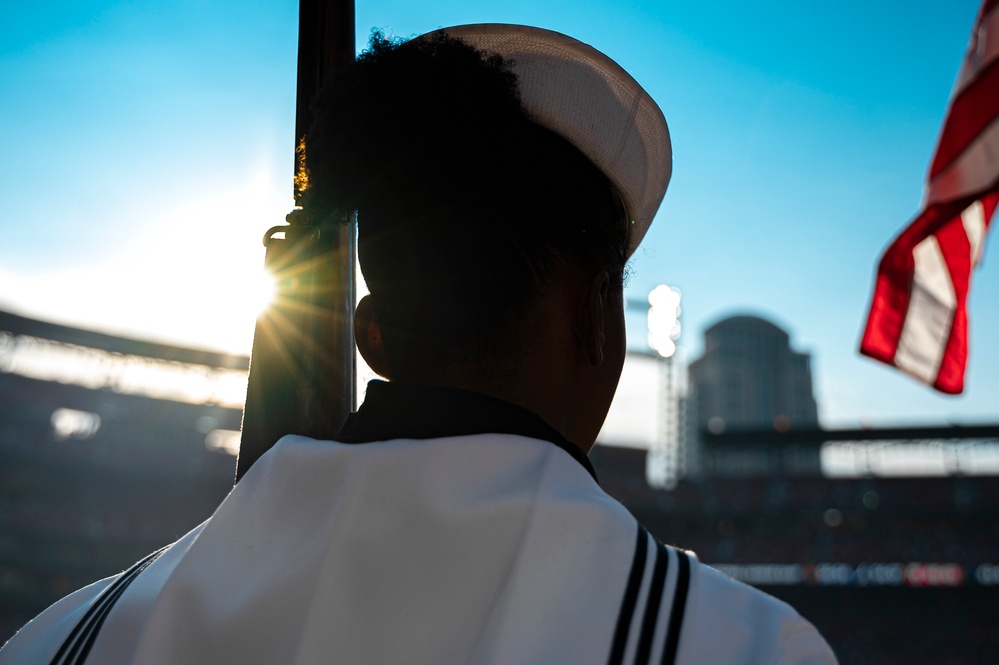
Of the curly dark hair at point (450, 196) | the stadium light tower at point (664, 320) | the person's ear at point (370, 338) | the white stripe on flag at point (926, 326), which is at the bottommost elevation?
the stadium light tower at point (664, 320)

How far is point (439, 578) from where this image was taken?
690 millimetres

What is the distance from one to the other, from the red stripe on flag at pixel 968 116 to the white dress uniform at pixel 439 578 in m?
2.71

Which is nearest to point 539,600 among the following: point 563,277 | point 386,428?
point 386,428

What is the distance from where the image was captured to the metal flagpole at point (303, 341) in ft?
3.76

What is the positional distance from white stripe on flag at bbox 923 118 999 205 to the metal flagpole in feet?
8.13

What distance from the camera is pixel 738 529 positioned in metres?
24.5

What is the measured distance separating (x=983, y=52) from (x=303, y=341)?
2.77 m

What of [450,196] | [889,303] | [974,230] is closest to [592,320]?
[450,196]

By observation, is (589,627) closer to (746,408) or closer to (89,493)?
(89,493)

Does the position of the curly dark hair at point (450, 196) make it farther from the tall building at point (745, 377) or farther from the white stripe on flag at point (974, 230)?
the tall building at point (745, 377)

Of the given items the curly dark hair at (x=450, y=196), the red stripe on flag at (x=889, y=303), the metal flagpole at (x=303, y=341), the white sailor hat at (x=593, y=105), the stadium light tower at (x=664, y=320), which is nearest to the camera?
the curly dark hair at (x=450, y=196)

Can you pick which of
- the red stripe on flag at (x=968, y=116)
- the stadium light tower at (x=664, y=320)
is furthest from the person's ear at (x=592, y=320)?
the stadium light tower at (x=664, y=320)

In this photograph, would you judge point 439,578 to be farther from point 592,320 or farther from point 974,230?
point 974,230

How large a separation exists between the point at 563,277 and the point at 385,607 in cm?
40
